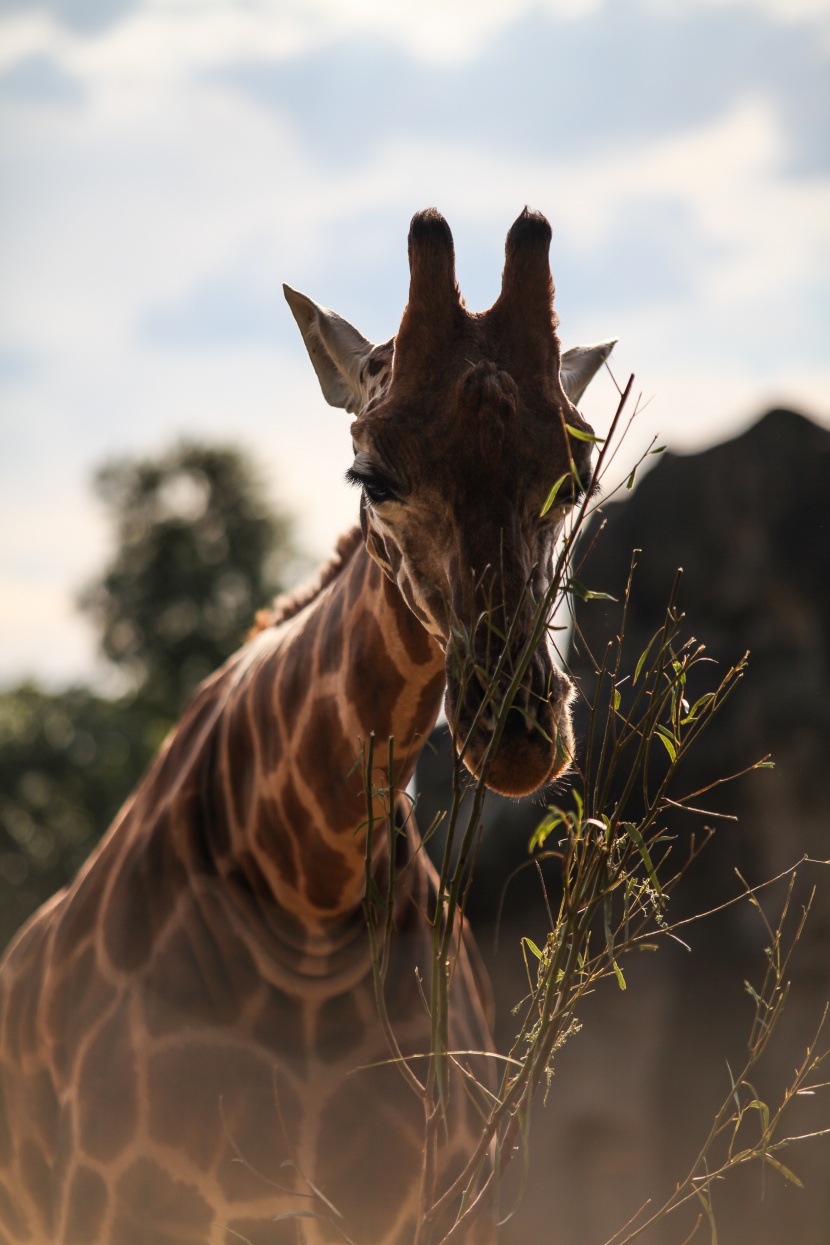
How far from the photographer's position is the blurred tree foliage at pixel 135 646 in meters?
15.6

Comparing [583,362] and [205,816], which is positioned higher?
[583,362]

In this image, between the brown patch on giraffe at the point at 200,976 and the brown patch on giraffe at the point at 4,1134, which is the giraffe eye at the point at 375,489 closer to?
the brown patch on giraffe at the point at 200,976

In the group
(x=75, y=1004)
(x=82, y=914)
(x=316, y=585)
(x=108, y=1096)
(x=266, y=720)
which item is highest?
(x=316, y=585)

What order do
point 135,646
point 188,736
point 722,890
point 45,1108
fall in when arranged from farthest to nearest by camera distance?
point 135,646 → point 722,890 → point 188,736 → point 45,1108

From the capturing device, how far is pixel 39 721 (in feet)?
54.3

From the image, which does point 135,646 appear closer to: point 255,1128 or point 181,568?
point 181,568

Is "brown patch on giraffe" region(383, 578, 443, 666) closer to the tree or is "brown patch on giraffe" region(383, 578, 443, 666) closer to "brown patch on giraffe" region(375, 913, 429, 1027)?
"brown patch on giraffe" region(375, 913, 429, 1027)

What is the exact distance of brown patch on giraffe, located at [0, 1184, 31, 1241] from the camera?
9.74 ft

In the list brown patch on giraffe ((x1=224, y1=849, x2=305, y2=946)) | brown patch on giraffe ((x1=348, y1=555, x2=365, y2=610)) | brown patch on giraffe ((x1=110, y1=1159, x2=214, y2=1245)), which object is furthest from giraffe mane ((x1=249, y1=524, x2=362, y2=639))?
brown patch on giraffe ((x1=110, y1=1159, x2=214, y2=1245))

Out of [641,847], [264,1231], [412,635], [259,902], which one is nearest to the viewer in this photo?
[641,847]

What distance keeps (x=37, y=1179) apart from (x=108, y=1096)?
2.30 ft

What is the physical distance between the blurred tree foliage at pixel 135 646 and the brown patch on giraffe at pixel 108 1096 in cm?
1172

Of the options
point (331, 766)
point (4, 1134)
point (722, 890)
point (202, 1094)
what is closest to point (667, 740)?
point (331, 766)

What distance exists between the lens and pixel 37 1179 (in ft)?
9.61
